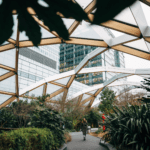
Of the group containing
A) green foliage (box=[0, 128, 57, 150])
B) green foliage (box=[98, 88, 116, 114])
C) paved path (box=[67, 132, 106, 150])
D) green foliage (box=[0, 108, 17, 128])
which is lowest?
paved path (box=[67, 132, 106, 150])

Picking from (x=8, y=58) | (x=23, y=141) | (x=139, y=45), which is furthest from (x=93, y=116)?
(x=23, y=141)

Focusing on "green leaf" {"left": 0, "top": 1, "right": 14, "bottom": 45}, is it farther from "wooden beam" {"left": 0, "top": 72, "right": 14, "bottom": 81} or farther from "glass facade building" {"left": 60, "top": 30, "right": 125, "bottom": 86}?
"glass facade building" {"left": 60, "top": 30, "right": 125, "bottom": 86}

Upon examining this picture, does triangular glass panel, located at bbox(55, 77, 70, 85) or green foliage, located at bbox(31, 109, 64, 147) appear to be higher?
triangular glass panel, located at bbox(55, 77, 70, 85)

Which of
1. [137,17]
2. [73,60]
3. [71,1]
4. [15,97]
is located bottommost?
[71,1]

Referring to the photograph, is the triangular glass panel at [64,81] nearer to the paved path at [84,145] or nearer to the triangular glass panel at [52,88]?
the triangular glass panel at [52,88]

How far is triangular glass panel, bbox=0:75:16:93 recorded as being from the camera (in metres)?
13.9

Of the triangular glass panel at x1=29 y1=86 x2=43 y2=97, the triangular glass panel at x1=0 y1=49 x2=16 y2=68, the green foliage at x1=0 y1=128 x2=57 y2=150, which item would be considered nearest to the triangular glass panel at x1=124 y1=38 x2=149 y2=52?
the green foliage at x1=0 y1=128 x2=57 y2=150

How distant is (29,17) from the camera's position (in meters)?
0.88

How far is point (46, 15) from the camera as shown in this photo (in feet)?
2.79

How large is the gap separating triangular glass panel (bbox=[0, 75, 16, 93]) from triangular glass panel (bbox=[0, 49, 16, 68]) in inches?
81.9

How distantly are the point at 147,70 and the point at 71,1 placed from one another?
14788 mm

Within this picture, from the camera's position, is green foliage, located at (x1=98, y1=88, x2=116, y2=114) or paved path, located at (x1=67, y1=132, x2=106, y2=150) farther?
green foliage, located at (x1=98, y1=88, x2=116, y2=114)

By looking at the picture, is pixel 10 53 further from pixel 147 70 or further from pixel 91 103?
pixel 91 103

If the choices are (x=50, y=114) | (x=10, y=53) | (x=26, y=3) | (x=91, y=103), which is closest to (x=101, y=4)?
(x=26, y=3)
